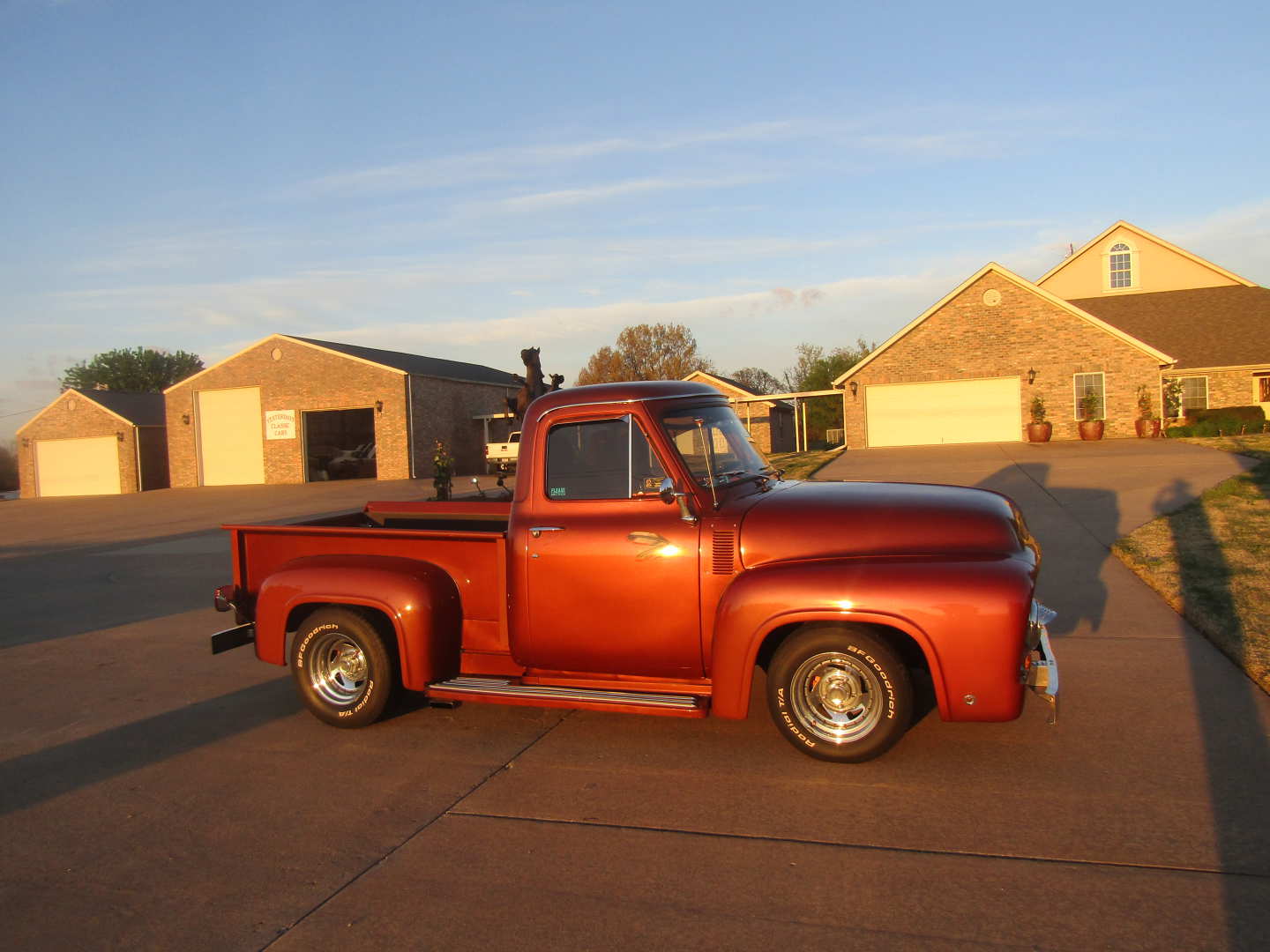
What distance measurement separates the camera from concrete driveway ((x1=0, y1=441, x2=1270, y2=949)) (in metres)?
3.35

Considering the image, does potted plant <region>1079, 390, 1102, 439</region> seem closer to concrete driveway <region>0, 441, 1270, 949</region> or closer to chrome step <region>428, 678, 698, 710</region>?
concrete driveway <region>0, 441, 1270, 949</region>

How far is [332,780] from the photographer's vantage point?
16.0ft

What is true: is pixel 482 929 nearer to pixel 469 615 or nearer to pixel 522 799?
pixel 522 799

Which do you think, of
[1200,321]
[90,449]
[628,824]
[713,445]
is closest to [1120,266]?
[1200,321]

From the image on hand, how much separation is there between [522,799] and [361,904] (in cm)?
108

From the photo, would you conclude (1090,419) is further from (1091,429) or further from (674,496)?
(674,496)

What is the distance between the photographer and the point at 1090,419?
92.8 ft

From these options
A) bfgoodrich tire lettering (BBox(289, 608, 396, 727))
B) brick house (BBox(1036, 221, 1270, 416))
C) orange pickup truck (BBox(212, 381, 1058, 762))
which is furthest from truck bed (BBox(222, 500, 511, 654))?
brick house (BBox(1036, 221, 1270, 416))

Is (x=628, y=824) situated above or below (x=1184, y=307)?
below

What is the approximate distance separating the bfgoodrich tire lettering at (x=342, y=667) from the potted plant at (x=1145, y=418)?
27618mm

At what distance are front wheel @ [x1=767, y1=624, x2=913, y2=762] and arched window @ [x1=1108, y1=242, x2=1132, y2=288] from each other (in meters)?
37.0

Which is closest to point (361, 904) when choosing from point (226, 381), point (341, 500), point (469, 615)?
point (469, 615)

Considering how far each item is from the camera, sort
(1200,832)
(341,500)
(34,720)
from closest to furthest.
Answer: (1200,832)
(34,720)
(341,500)

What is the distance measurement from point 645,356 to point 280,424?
91.9ft
